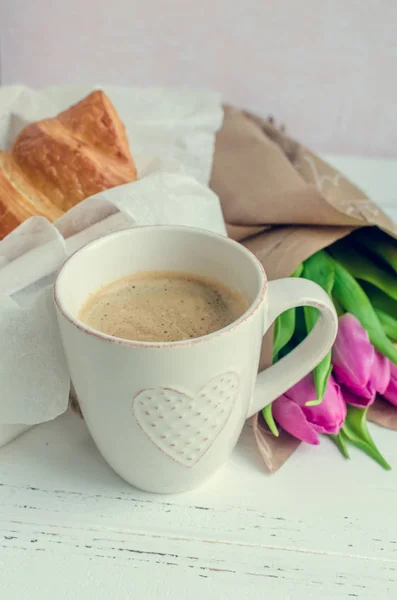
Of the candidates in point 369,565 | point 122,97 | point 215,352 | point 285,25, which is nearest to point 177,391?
point 215,352

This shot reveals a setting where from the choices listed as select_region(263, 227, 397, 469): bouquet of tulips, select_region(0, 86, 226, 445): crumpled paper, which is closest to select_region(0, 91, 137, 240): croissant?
select_region(0, 86, 226, 445): crumpled paper

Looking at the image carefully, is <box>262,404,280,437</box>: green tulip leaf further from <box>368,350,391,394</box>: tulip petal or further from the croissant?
the croissant

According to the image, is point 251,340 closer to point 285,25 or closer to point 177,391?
point 177,391

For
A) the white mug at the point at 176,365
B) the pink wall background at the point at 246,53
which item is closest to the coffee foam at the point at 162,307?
the white mug at the point at 176,365

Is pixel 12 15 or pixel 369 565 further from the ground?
pixel 12 15

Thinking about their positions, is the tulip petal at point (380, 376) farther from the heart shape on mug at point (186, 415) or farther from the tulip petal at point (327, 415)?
the heart shape on mug at point (186, 415)

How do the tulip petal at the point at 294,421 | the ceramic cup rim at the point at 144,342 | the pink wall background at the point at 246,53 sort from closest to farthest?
1. the ceramic cup rim at the point at 144,342
2. the tulip petal at the point at 294,421
3. the pink wall background at the point at 246,53
